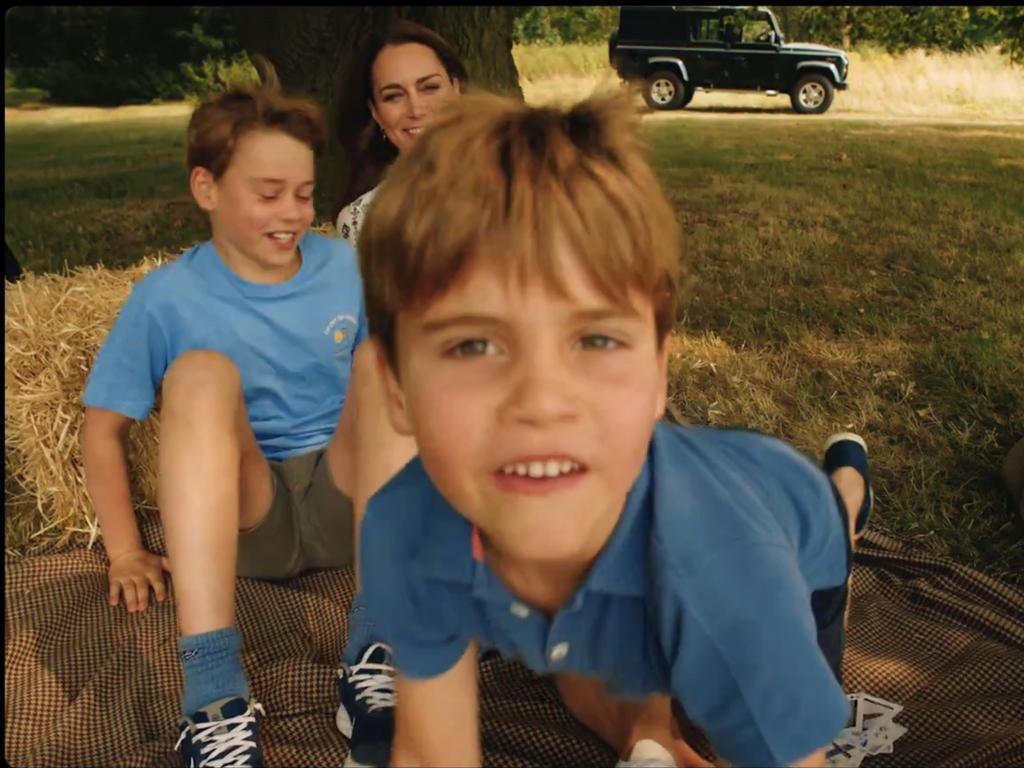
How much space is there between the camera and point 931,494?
1.79m

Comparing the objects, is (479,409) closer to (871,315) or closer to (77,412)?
(77,412)

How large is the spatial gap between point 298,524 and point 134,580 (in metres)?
0.28

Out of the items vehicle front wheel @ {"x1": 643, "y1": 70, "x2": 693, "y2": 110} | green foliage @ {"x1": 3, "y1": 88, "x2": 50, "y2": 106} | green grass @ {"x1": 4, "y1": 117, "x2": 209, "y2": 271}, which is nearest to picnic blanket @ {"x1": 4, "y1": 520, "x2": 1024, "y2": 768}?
vehicle front wheel @ {"x1": 643, "y1": 70, "x2": 693, "y2": 110}

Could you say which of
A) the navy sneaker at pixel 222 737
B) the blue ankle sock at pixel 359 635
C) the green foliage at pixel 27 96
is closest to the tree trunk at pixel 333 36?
the blue ankle sock at pixel 359 635

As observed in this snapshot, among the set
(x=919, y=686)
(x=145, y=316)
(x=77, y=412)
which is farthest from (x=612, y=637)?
(x=77, y=412)

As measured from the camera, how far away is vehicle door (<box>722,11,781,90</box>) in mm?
1990

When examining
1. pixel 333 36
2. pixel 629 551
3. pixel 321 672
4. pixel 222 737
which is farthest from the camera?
pixel 333 36

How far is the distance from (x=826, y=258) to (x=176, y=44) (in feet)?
8.82

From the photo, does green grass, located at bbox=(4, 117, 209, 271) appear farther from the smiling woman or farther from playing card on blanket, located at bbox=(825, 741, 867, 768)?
playing card on blanket, located at bbox=(825, 741, 867, 768)

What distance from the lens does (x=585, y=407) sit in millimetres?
725

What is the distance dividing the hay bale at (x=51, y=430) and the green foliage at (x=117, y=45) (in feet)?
6.38

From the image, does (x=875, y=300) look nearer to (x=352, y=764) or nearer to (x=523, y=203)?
(x=352, y=764)

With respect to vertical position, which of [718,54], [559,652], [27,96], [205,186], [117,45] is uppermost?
[117,45]

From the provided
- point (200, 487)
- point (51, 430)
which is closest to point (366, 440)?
point (200, 487)
